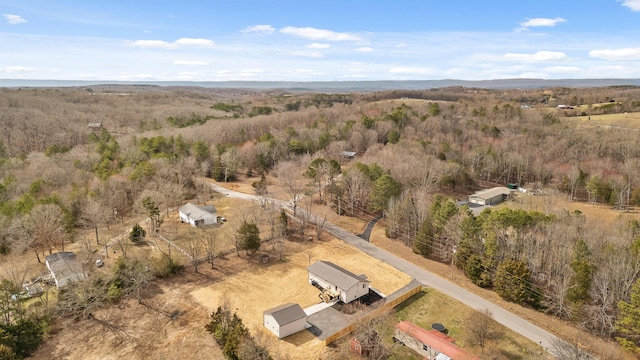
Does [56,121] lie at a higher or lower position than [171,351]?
higher

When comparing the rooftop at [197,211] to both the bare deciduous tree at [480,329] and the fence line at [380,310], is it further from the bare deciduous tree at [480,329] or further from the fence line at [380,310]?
the bare deciduous tree at [480,329]

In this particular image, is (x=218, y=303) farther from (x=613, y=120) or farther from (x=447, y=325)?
(x=613, y=120)

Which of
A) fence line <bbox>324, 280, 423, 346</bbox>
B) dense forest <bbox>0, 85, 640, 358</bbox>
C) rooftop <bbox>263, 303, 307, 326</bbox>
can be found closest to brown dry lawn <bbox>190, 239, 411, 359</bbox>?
fence line <bbox>324, 280, 423, 346</bbox>

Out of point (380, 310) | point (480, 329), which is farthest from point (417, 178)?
point (480, 329)

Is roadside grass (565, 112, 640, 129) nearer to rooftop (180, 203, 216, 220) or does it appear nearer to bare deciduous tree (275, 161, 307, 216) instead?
bare deciduous tree (275, 161, 307, 216)

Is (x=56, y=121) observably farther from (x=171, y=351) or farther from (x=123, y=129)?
(x=171, y=351)

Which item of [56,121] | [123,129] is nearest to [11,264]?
[56,121]
